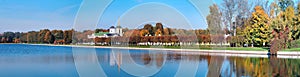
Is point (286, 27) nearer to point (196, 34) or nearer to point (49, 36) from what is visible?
point (196, 34)

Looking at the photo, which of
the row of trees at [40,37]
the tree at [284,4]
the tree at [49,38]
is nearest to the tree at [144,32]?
the row of trees at [40,37]

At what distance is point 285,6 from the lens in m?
24.1

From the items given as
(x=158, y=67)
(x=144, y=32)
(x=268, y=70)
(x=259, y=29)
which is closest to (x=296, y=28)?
(x=259, y=29)

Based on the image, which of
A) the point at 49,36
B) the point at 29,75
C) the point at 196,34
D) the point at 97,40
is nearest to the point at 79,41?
the point at 97,40

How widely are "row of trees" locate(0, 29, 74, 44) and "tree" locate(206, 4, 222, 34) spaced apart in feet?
94.3

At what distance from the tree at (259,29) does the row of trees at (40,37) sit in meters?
33.7

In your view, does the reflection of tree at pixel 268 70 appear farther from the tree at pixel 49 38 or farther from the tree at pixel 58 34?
the tree at pixel 49 38

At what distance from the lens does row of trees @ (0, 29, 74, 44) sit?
54175mm

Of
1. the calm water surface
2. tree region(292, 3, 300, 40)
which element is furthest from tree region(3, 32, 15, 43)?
tree region(292, 3, 300, 40)

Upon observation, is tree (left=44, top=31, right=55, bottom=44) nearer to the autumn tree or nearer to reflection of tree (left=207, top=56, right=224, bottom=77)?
the autumn tree

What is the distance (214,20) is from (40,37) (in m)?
42.0

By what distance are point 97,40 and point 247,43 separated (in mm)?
26713

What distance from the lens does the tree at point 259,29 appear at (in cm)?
2320

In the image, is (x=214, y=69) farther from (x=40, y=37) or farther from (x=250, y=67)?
(x=40, y=37)
